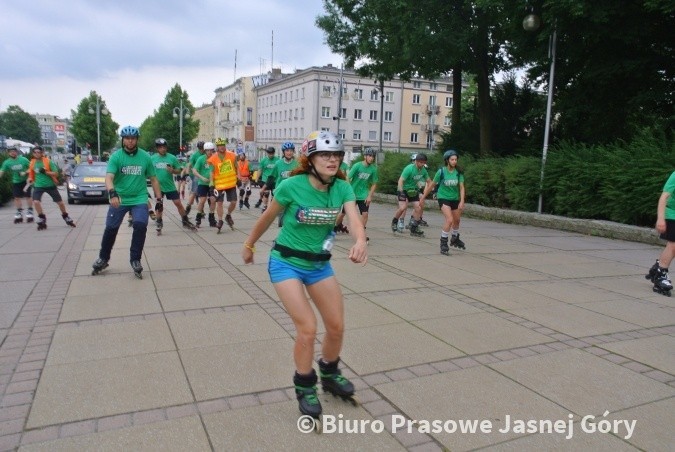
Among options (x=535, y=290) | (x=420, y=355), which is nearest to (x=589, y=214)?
(x=535, y=290)

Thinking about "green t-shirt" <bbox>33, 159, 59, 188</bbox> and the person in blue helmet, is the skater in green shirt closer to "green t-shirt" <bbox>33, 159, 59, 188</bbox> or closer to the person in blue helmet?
"green t-shirt" <bbox>33, 159, 59, 188</bbox>

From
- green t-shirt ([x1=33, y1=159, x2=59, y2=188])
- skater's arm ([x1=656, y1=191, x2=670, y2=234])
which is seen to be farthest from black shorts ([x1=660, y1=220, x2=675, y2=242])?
green t-shirt ([x1=33, y1=159, x2=59, y2=188])

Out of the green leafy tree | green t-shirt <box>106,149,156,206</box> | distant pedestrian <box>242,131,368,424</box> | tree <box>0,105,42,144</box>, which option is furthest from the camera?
tree <box>0,105,42,144</box>

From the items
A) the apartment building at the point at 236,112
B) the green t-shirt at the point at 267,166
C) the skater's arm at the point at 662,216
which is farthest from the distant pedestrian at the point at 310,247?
the apartment building at the point at 236,112

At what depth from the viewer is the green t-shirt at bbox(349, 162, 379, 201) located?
36.1 ft

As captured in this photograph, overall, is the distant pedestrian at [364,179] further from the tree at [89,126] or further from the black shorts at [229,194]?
the tree at [89,126]

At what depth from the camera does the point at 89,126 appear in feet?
278

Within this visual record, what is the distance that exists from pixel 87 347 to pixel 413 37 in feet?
55.1

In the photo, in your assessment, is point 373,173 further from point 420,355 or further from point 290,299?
point 290,299

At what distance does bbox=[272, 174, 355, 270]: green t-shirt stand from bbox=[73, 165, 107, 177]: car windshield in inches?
798

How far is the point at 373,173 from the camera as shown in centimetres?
1118

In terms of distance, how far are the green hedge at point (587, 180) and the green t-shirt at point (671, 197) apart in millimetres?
5120

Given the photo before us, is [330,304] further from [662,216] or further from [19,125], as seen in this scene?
[19,125]

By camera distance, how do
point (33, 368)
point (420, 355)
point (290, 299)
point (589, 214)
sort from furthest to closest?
point (589, 214)
point (420, 355)
point (33, 368)
point (290, 299)
